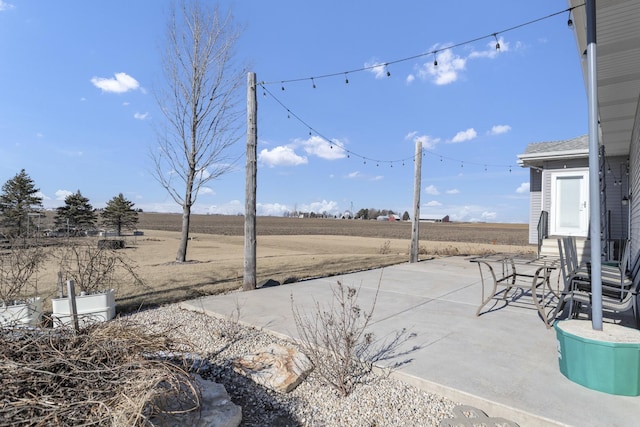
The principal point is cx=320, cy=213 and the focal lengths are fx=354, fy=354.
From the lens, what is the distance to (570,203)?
1099 cm

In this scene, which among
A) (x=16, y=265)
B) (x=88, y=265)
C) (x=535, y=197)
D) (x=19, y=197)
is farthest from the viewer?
(x=19, y=197)

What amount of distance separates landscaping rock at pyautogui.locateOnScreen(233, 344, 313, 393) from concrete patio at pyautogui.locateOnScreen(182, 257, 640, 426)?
0.68 meters

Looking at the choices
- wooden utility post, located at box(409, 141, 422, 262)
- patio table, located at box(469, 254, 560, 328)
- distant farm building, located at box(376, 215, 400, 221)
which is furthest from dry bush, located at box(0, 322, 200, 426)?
distant farm building, located at box(376, 215, 400, 221)

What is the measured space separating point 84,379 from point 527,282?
7.52m

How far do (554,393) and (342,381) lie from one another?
1.48m

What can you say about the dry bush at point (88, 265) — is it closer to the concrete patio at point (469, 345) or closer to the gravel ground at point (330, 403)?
the concrete patio at point (469, 345)

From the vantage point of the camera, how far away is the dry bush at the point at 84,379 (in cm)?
132

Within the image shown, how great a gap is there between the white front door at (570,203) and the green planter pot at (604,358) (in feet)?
32.4

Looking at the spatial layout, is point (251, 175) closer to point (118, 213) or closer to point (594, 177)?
point (594, 177)

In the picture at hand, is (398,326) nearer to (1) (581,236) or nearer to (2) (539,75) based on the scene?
(2) (539,75)

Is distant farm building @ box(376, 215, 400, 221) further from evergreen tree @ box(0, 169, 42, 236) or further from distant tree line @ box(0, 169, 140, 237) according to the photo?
evergreen tree @ box(0, 169, 42, 236)

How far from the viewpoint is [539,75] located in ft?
27.9

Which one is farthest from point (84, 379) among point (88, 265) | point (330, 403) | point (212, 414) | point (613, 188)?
point (613, 188)

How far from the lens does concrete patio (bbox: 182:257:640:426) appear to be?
2.30 m
